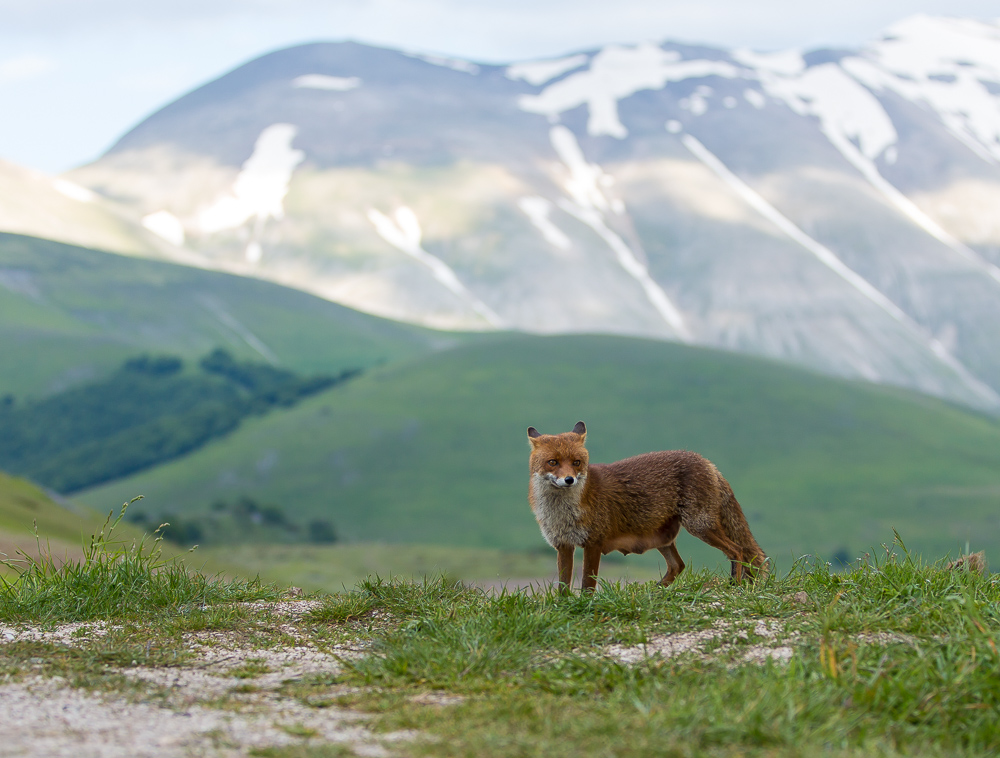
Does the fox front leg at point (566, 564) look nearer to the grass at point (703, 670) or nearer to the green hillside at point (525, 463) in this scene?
the grass at point (703, 670)

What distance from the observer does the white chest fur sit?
9.59 metres

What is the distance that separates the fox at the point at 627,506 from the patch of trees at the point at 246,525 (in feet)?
452

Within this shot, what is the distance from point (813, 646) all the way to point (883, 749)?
1.75 meters

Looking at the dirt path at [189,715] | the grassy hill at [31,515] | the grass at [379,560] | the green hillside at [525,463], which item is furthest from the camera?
the green hillside at [525,463]

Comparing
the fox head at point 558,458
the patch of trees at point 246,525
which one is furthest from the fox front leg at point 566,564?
the patch of trees at point 246,525

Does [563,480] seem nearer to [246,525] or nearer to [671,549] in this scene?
[671,549]

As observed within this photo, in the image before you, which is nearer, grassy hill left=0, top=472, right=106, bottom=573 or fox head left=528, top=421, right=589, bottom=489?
fox head left=528, top=421, right=589, bottom=489

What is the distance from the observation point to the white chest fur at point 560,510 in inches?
377

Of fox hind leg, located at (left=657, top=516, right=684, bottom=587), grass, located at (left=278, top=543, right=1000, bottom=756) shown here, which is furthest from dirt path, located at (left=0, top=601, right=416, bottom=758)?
fox hind leg, located at (left=657, top=516, right=684, bottom=587)

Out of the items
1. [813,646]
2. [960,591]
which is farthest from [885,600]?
[813,646]

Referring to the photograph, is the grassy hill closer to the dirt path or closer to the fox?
the fox

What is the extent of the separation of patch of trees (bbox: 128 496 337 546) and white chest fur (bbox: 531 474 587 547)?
5436 inches

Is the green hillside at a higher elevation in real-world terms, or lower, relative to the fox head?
lower

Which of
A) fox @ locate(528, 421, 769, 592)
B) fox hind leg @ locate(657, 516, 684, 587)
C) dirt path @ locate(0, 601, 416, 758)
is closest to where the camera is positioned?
dirt path @ locate(0, 601, 416, 758)
